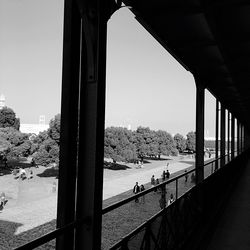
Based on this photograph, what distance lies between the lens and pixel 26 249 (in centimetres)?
160

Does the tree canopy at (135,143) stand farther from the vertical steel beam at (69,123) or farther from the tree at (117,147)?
the vertical steel beam at (69,123)

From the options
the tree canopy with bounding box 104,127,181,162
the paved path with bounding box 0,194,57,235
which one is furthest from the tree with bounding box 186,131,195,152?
the paved path with bounding box 0,194,57,235

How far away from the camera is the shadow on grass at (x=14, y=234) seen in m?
14.0

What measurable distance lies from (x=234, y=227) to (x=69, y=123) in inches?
172

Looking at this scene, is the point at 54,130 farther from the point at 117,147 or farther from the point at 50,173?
the point at 117,147

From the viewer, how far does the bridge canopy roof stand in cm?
369

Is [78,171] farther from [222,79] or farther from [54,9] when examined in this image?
[222,79]

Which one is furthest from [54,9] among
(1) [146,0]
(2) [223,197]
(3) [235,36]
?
(2) [223,197]

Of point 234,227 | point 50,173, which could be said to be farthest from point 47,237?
point 50,173

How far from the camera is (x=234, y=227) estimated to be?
5.50 metres

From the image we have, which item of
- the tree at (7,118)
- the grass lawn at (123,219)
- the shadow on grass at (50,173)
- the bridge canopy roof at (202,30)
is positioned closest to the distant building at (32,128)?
the tree at (7,118)

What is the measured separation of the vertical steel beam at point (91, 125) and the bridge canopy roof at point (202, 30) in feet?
3.73

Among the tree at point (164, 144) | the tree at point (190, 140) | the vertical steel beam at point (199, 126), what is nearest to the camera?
the vertical steel beam at point (199, 126)

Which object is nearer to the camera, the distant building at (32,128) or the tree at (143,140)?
the tree at (143,140)
